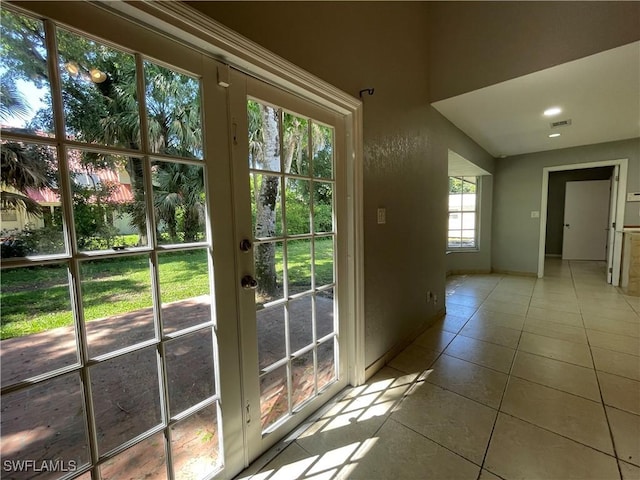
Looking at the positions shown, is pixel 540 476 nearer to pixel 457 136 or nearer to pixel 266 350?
pixel 266 350

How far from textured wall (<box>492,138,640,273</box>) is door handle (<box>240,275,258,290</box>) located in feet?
18.0

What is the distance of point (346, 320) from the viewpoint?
1859 mm

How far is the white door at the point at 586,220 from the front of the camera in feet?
21.1

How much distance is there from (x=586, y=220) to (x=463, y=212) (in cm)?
383

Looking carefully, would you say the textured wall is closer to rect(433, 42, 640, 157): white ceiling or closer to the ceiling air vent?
rect(433, 42, 640, 157): white ceiling

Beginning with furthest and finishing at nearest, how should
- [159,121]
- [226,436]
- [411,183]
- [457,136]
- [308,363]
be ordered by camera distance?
[457,136]
[411,183]
[308,363]
[226,436]
[159,121]

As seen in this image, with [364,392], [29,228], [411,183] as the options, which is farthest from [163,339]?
[411,183]

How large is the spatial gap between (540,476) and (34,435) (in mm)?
1959

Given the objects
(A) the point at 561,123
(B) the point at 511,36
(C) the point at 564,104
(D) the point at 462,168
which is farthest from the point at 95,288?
(D) the point at 462,168

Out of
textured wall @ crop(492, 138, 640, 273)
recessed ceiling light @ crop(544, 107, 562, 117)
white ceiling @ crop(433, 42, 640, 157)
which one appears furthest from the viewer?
textured wall @ crop(492, 138, 640, 273)

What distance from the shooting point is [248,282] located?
1.26 metres

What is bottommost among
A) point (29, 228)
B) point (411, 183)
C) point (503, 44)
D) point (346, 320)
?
point (346, 320)

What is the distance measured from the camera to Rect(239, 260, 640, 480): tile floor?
1.29 m

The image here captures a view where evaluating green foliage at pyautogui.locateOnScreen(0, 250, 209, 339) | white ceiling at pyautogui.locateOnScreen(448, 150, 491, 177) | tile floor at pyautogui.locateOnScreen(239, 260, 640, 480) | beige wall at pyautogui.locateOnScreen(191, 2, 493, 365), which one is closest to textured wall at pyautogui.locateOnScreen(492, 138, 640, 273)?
white ceiling at pyautogui.locateOnScreen(448, 150, 491, 177)
